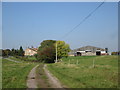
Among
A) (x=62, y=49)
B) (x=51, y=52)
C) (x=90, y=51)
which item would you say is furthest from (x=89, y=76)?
(x=90, y=51)

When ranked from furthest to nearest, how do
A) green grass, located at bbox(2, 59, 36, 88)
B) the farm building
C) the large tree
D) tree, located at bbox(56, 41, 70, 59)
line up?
the farm building < tree, located at bbox(56, 41, 70, 59) < the large tree < green grass, located at bbox(2, 59, 36, 88)

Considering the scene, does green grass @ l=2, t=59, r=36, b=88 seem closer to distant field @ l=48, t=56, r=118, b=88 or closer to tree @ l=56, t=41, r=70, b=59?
distant field @ l=48, t=56, r=118, b=88

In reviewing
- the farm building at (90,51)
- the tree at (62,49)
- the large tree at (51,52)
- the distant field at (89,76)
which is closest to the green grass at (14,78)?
the distant field at (89,76)

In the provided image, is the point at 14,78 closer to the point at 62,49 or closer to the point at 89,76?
the point at 89,76

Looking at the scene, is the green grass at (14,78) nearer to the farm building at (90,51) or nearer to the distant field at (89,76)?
the distant field at (89,76)

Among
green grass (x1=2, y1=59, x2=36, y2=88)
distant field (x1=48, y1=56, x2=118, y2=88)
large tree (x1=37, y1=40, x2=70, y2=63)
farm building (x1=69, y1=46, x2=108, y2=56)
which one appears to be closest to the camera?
distant field (x1=48, y1=56, x2=118, y2=88)

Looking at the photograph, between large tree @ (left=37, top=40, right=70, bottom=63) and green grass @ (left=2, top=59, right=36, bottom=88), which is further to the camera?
large tree @ (left=37, top=40, right=70, bottom=63)

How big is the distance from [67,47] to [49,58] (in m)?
10.4

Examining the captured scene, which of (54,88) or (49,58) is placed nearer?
(54,88)

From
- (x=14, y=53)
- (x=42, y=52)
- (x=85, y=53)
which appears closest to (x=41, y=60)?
(x=42, y=52)

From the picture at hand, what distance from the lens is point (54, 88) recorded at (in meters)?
11.6

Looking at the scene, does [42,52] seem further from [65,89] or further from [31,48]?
[31,48]

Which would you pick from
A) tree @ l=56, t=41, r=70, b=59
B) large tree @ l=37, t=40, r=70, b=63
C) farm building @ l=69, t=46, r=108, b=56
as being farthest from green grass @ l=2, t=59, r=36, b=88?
farm building @ l=69, t=46, r=108, b=56

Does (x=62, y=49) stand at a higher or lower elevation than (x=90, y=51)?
higher
